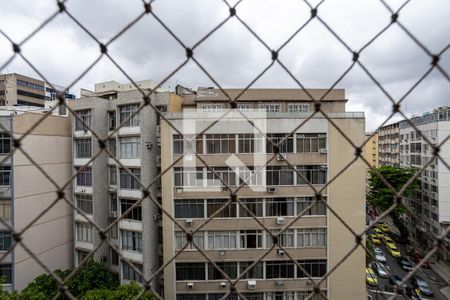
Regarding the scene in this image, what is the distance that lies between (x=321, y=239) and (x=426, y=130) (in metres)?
5.39

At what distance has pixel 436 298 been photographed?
6.12 m

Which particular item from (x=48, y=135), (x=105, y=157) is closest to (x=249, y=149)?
(x=105, y=157)

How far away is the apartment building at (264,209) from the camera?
14.0 feet

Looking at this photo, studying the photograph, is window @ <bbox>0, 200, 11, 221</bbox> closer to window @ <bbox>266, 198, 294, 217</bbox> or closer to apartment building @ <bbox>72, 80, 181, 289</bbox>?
apartment building @ <bbox>72, 80, 181, 289</bbox>

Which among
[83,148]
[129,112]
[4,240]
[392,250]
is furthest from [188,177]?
[392,250]

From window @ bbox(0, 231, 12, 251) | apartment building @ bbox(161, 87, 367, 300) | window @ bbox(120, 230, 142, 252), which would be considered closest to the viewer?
apartment building @ bbox(161, 87, 367, 300)

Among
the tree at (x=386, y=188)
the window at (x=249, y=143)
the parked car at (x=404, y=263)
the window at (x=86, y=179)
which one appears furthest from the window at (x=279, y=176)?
the parked car at (x=404, y=263)

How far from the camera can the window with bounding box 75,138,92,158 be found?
5109mm

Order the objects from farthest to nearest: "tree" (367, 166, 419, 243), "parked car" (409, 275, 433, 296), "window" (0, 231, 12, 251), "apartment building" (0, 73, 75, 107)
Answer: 1. "apartment building" (0, 73, 75, 107)
2. "tree" (367, 166, 419, 243)
3. "parked car" (409, 275, 433, 296)
4. "window" (0, 231, 12, 251)

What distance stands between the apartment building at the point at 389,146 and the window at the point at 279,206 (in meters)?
8.10

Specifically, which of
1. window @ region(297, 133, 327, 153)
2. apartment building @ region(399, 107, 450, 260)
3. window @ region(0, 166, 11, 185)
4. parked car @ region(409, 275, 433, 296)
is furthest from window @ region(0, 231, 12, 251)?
apartment building @ region(399, 107, 450, 260)

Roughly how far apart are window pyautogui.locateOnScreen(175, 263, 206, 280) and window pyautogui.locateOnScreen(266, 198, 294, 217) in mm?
1244

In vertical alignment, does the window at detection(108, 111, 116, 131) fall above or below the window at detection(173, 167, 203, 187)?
above

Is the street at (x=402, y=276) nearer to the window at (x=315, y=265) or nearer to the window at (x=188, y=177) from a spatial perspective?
the window at (x=315, y=265)
